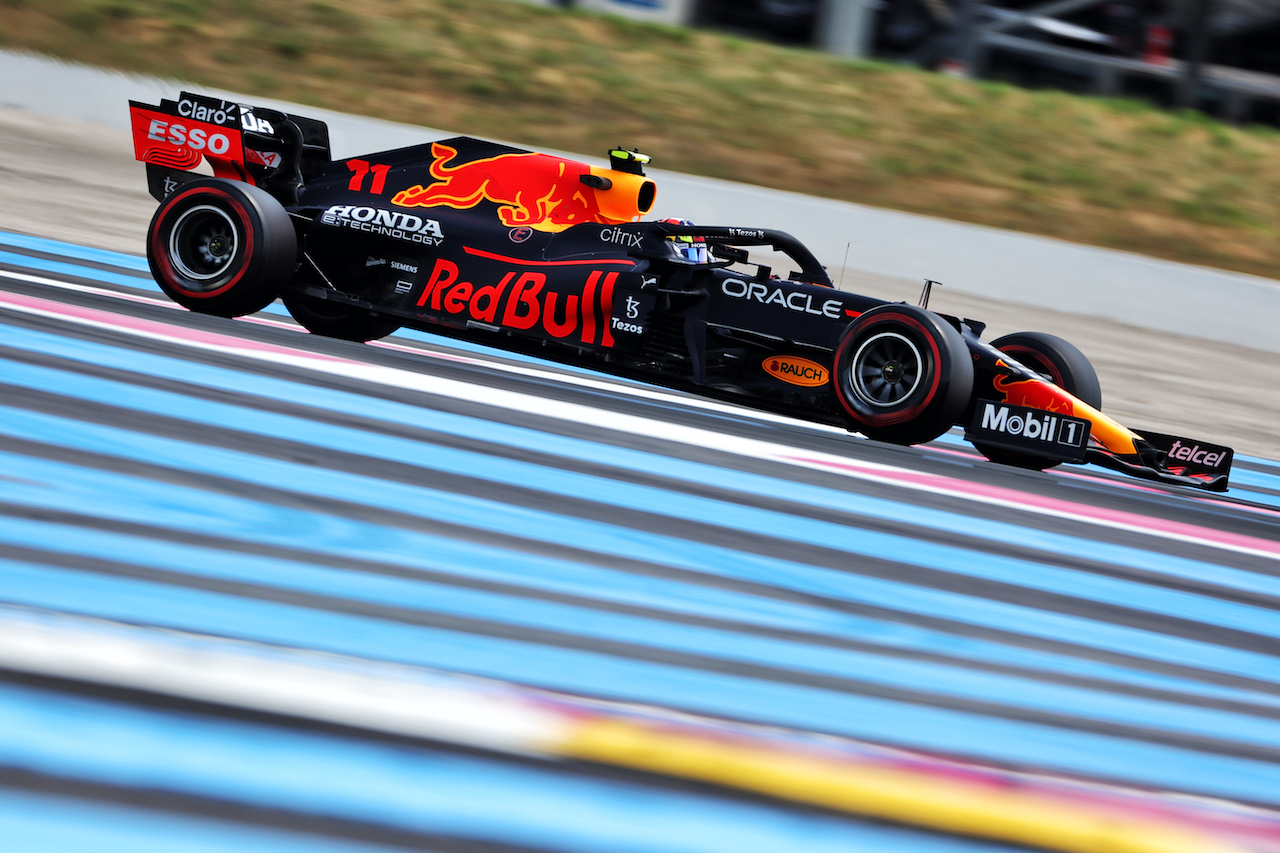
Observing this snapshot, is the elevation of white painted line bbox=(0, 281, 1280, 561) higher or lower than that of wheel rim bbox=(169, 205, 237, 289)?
lower

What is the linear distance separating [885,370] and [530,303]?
5.21ft

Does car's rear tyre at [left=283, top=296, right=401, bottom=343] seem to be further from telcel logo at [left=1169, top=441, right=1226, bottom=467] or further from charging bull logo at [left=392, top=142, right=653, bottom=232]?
telcel logo at [left=1169, top=441, right=1226, bottom=467]

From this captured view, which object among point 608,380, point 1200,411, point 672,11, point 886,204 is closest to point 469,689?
point 608,380

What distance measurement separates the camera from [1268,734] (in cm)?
343

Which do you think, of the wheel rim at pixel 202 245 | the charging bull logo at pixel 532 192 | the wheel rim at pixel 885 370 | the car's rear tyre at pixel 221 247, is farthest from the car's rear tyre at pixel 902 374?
the wheel rim at pixel 202 245

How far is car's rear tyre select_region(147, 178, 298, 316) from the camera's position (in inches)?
249

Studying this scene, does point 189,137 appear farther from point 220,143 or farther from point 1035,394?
point 1035,394

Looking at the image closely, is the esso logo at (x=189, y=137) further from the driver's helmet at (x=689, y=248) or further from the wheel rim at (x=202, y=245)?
the driver's helmet at (x=689, y=248)

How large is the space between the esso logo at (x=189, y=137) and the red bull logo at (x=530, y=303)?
1.38m

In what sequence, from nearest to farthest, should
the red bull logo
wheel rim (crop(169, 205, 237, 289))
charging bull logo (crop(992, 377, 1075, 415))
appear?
charging bull logo (crop(992, 377, 1075, 415)) < the red bull logo < wheel rim (crop(169, 205, 237, 289))

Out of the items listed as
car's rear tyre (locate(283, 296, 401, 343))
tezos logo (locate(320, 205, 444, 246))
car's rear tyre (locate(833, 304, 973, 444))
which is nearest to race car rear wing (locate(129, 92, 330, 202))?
tezos logo (locate(320, 205, 444, 246))

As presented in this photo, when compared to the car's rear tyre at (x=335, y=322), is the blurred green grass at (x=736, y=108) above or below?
above

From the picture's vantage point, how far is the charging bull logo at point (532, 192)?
650cm

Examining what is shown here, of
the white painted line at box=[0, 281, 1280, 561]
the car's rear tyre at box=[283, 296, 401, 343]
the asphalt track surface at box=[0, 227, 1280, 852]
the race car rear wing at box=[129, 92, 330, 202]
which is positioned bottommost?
the asphalt track surface at box=[0, 227, 1280, 852]
